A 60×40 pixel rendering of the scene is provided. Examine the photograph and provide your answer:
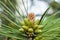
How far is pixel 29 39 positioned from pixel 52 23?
0.11m

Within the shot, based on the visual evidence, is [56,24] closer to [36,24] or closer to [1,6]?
[36,24]

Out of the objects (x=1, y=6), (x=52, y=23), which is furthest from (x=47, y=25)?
(x=1, y=6)

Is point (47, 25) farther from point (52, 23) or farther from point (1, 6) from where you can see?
point (1, 6)

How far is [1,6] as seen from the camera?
0.67 meters

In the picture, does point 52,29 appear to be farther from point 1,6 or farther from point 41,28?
point 1,6

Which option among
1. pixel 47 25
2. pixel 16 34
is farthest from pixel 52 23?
pixel 16 34

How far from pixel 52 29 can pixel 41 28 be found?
36 mm

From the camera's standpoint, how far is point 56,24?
71 cm

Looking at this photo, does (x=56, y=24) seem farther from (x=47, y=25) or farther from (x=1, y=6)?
(x=1, y=6)

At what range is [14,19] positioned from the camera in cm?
72

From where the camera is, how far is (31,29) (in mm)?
667

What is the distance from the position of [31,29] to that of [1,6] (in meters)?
0.12

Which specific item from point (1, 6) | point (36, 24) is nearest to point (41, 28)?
point (36, 24)

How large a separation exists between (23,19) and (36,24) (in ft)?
0.15
